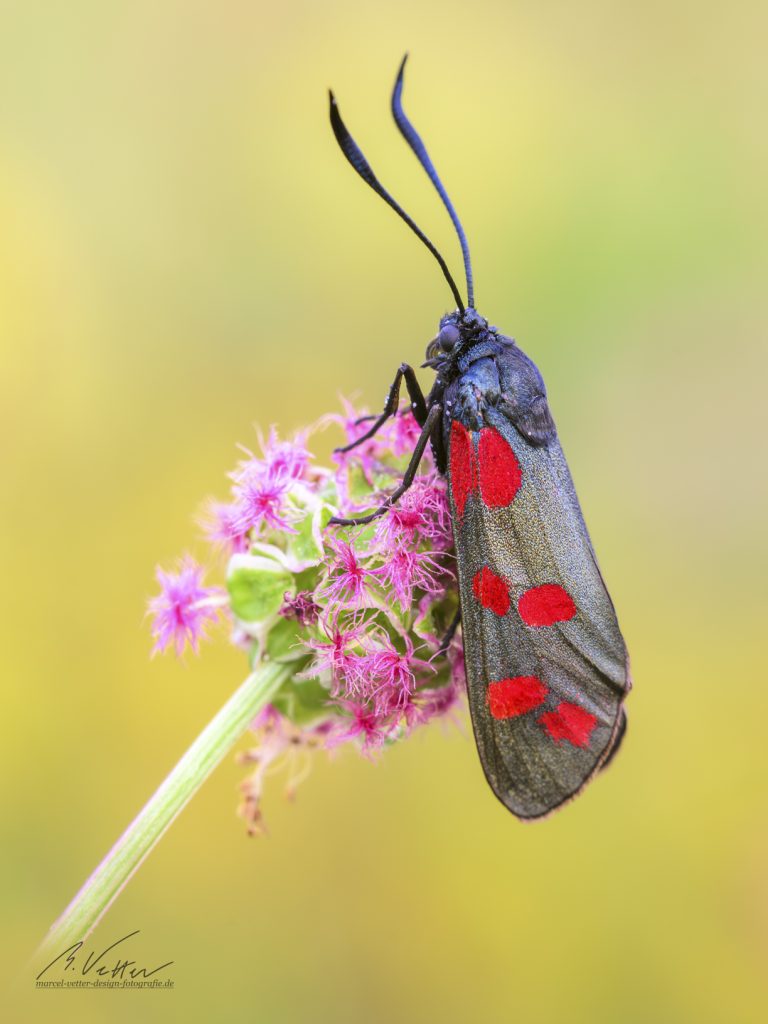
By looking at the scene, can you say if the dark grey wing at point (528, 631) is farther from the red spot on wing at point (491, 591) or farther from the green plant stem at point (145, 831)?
the green plant stem at point (145, 831)

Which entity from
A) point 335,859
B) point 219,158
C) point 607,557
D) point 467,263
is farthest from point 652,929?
point 219,158

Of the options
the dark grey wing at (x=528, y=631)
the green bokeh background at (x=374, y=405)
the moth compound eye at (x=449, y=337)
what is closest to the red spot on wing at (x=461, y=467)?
the dark grey wing at (x=528, y=631)

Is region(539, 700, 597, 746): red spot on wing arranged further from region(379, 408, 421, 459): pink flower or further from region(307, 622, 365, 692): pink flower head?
region(379, 408, 421, 459): pink flower

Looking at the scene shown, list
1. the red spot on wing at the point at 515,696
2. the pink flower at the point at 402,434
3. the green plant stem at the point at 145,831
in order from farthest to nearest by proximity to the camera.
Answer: the pink flower at the point at 402,434, the red spot on wing at the point at 515,696, the green plant stem at the point at 145,831

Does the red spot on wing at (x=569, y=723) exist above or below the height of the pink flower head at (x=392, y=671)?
above

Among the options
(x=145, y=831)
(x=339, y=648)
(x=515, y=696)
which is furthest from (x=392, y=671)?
(x=145, y=831)
